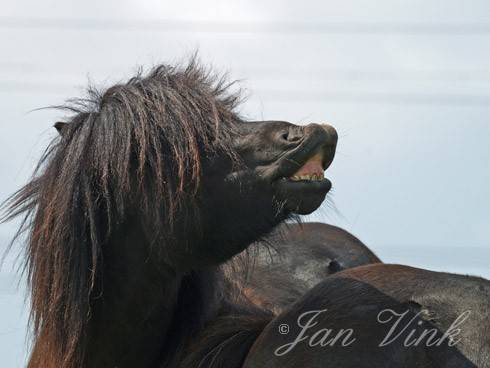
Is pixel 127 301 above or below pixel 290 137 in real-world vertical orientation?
below

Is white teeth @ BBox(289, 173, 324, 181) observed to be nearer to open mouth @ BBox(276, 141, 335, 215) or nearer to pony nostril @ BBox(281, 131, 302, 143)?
open mouth @ BBox(276, 141, 335, 215)

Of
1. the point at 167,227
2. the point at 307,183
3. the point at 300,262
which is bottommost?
the point at 300,262

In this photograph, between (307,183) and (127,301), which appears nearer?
(307,183)

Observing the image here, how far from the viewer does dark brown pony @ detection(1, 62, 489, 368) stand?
3.67 m

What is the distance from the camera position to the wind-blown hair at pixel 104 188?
3.87 m

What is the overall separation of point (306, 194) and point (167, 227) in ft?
1.79

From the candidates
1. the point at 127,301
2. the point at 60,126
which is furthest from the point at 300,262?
the point at 60,126

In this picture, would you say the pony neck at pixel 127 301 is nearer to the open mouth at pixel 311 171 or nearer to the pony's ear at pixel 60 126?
the pony's ear at pixel 60 126

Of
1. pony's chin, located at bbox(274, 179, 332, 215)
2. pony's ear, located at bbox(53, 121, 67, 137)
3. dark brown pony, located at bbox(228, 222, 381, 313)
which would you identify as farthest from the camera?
dark brown pony, located at bbox(228, 222, 381, 313)

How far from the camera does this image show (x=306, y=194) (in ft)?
11.9

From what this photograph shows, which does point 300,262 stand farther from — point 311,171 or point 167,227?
point 311,171

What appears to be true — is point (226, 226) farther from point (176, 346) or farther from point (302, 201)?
point (176, 346)

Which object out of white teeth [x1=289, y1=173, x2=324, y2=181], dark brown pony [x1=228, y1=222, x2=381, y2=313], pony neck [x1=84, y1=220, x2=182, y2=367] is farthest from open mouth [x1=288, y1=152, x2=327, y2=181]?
dark brown pony [x1=228, y1=222, x2=381, y2=313]

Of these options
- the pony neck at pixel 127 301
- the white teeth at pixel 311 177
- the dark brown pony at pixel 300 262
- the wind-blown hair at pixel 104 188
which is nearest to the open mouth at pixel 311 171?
the white teeth at pixel 311 177
